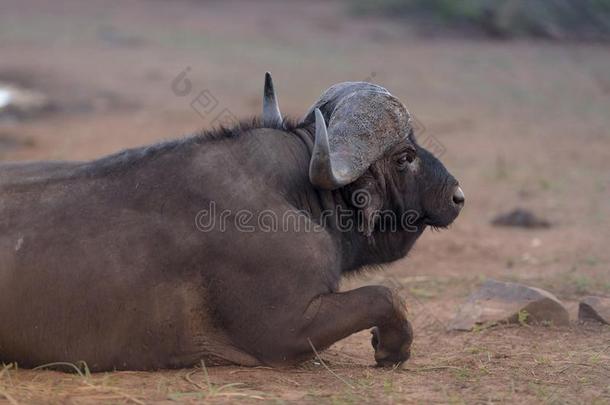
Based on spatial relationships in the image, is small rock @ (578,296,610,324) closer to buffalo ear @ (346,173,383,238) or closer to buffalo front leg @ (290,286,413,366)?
buffalo front leg @ (290,286,413,366)

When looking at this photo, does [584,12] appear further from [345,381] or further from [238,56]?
[345,381]

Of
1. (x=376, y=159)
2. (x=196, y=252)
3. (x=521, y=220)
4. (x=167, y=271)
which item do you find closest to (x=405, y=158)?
(x=376, y=159)

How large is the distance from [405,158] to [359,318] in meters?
1.07

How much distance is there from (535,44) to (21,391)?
63.6 feet

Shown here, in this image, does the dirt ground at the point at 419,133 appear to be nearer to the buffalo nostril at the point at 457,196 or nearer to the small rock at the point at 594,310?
the small rock at the point at 594,310

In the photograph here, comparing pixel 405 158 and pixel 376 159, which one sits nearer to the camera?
pixel 376 159

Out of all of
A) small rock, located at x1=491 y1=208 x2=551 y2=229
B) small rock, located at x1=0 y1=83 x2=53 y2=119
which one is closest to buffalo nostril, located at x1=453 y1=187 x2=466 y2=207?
small rock, located at x1=491 y1=208 x2=551 y2=229

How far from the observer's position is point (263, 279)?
5.27 m

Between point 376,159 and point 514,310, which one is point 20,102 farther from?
point 376,159

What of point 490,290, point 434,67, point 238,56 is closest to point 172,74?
point 238,56

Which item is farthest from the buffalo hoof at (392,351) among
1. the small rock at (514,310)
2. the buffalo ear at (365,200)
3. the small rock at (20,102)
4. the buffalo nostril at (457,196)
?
the small rock at (20,102)

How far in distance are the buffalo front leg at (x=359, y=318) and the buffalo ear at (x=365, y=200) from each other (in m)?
0.43

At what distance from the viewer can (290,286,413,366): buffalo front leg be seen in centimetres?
532

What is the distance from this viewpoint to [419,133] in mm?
13969
